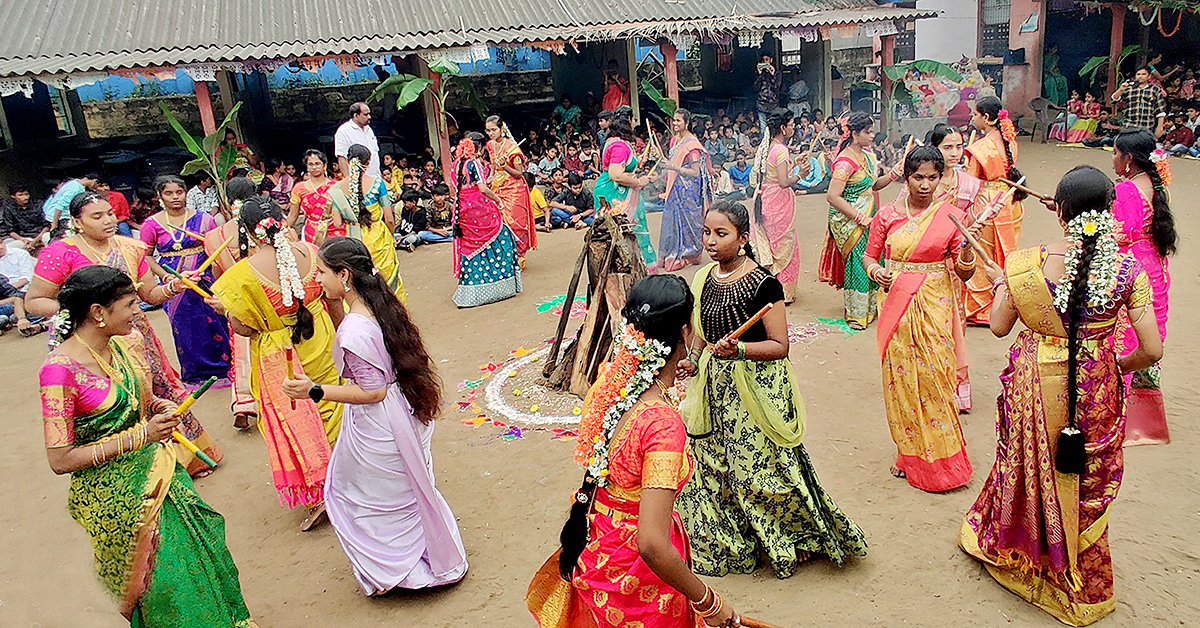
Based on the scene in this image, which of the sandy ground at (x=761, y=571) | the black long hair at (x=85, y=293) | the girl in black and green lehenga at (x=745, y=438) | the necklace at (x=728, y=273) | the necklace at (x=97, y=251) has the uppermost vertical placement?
the black long hair at (x=85, y=293)

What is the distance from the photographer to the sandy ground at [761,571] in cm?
372

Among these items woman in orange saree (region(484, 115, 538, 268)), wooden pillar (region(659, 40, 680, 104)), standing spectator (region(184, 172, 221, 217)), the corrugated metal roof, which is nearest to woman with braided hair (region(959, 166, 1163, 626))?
woman in orange saree (region(484, 115, 538, 268))

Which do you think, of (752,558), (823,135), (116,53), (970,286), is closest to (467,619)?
(752,558)

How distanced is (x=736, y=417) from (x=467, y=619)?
5.06 ft

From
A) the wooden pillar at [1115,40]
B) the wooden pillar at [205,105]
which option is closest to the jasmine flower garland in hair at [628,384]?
the wooden pillar at [205,105]

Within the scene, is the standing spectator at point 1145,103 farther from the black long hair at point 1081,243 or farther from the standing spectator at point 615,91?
the black long hair at point 1081,243

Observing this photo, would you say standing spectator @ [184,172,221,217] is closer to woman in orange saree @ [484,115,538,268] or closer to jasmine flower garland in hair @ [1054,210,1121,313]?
woman in orange saree @ [484,115,538,268]

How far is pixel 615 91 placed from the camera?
54.6 feet

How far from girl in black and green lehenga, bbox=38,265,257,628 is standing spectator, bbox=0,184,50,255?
8712mm

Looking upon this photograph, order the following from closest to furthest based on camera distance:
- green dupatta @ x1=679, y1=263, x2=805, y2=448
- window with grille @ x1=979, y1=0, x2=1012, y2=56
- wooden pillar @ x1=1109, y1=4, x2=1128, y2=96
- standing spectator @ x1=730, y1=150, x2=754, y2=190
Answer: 1. green dupatta @ x1=679, y1=263, x2=805, y2=448
2. standing spectator @ x1=730, y1=150, x2=754, y2=190
3. wooden pillar @ x1=1109, y1=4, x2=1128, y2=96
4. window with grille @ x1=979, y1=0, x2=1012, y2=56

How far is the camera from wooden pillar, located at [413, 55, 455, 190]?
42.4ft

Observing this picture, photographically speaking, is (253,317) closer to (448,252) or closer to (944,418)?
(944,418)

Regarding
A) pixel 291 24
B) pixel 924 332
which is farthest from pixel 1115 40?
pixel 924 332

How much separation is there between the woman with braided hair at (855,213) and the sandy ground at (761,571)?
1.13ft
